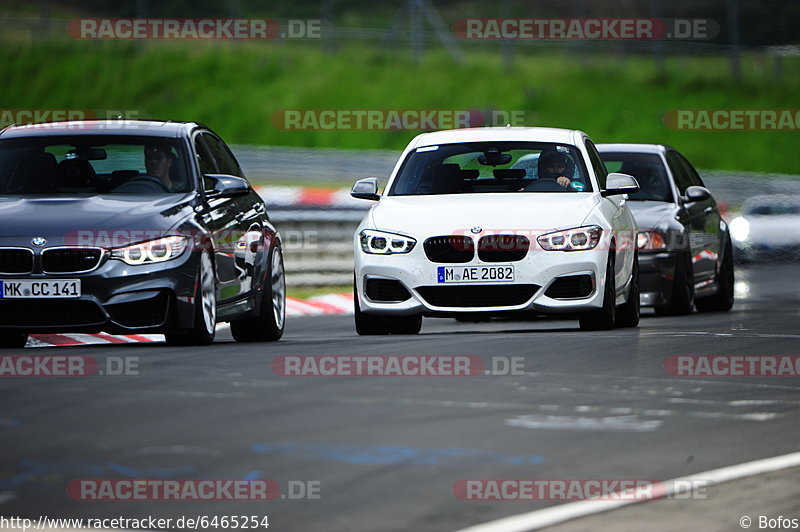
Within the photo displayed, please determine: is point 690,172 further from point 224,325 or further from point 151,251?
point 151,251

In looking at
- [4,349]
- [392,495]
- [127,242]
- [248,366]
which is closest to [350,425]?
[392,495]

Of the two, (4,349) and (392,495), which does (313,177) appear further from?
(392,495)

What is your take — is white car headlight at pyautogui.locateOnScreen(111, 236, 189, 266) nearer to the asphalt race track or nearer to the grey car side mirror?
the asphalt race track

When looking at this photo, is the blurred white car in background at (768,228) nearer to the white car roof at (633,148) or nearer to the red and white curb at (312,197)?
the red and white curb at (312,197)

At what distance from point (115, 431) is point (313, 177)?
3018cm

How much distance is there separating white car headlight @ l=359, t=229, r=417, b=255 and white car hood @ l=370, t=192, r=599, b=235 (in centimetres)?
5
